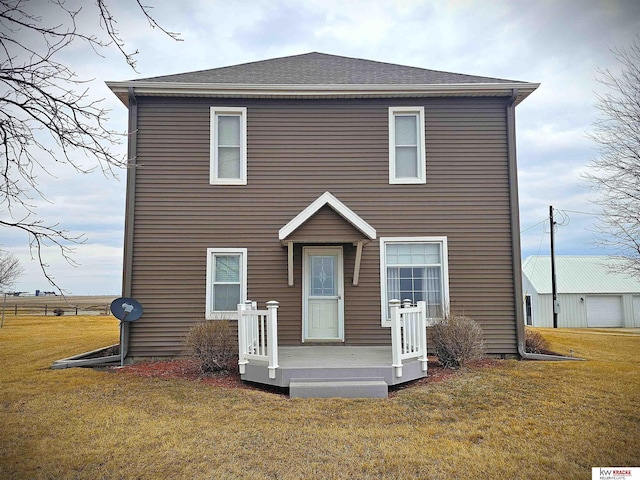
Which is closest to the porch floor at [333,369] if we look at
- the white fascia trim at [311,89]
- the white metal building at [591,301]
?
the white fascia trim at [311,89]

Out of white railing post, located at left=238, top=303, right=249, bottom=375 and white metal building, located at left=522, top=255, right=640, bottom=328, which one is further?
white metal building, located at left=522, top=255, right=640, bottom=328

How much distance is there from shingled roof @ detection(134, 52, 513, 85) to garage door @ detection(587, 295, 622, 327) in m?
21.2

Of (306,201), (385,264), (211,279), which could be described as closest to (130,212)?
(211,279)

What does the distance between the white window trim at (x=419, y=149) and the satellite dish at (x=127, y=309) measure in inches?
226

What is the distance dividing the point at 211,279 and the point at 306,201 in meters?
2.54

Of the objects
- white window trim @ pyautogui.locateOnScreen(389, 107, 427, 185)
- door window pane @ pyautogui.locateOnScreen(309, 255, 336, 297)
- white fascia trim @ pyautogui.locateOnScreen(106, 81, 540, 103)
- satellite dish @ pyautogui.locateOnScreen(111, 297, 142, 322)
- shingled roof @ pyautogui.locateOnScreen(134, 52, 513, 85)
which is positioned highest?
shingled roof @ pyautogui.locateOnScreen(134, 52, 513, 85)

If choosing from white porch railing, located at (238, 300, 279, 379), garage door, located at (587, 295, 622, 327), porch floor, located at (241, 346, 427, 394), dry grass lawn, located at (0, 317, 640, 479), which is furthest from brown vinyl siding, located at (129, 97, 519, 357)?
garage door, located at (587, 295, 622, 327)

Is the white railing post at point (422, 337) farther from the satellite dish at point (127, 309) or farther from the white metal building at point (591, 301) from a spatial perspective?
the white metal building at point (591, 301)

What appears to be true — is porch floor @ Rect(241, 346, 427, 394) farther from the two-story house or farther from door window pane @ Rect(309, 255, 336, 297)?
door window pane @ Rect(309, 255, 336, 297)

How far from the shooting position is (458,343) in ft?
27.3

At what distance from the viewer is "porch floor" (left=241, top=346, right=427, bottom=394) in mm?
7188

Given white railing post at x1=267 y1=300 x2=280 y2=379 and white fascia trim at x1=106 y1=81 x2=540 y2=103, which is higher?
white fascia trim at x1=106 y1=81 x2=540 y2=103

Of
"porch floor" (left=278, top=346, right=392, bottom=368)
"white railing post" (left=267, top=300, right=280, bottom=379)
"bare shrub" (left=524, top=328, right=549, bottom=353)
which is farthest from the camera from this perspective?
"bare shrub" (left=524, top=328, right=549, bottom=353)

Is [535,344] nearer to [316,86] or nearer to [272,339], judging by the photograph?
[272,339]
